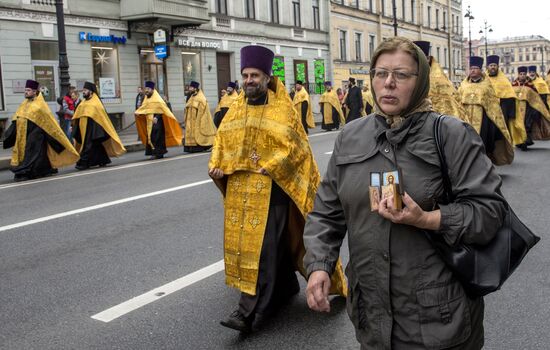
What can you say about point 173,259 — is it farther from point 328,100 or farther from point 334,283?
point 328,100

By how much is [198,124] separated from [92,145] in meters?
3.51

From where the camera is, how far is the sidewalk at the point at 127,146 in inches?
601

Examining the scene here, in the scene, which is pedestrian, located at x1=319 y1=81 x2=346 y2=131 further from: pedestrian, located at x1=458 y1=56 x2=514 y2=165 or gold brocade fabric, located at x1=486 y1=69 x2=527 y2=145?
pedestrian, located at x1=458 y1=56 x2=514 y2=165

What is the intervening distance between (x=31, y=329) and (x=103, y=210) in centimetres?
422

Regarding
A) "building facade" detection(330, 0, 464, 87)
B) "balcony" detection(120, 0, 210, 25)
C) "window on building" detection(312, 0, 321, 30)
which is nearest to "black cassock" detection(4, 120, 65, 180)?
"balcony" detection(120, 0, 210, 25)

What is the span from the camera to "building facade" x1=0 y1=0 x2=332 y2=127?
21.0m

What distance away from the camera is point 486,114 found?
33.8 feet

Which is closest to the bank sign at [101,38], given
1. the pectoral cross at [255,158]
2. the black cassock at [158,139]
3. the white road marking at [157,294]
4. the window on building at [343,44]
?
the black cassock at [158,139]

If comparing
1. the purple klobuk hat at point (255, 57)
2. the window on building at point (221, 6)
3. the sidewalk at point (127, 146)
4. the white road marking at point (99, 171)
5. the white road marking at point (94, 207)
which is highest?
the window on building at point (221, 6)

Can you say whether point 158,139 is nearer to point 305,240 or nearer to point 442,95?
point 442,95

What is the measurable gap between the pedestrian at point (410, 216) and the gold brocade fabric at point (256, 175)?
1.86 metres

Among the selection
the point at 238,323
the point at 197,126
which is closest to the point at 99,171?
the point at 197,126

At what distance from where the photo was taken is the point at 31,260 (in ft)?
20.1

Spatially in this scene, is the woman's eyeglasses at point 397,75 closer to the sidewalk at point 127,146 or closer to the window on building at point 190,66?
the sidewalk at point 127,146
